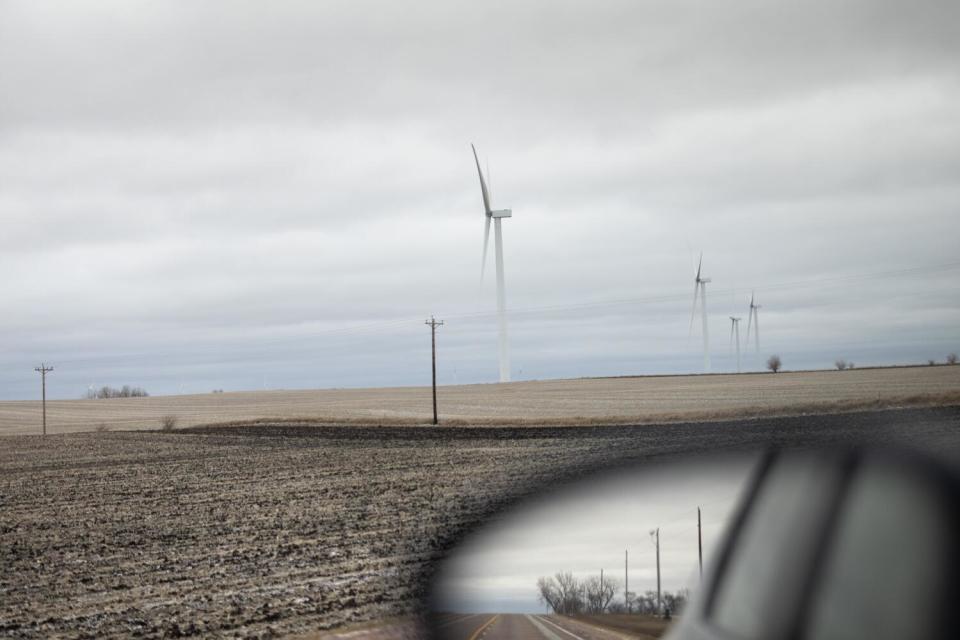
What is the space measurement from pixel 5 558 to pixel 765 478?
1584 cm

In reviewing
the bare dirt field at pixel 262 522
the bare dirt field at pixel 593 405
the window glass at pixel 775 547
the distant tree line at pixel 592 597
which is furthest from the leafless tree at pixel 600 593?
the bare dirt field at pixel 593 405

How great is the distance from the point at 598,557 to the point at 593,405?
6664 centimetres

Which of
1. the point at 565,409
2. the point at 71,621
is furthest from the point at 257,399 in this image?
the point at 71,621

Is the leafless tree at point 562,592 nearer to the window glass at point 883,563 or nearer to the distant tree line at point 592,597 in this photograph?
the distant tree line at point 592,597

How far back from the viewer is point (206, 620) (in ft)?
30.0

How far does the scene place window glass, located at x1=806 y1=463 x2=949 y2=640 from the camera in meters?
0.90

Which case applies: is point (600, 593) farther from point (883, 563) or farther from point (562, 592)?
point (883, 563)

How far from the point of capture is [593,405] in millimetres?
67438

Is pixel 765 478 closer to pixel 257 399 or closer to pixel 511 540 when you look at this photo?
pixel 511 540

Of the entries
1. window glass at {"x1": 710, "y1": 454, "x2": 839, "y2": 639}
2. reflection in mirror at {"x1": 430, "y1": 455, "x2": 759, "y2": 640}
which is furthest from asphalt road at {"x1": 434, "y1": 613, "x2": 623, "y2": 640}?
window glass at {"x1": 710, "y1": 454, "x2": 839, "y2": 639}

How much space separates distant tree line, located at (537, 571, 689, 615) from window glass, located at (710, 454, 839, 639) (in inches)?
4.3

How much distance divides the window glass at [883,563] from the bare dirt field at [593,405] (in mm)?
45869

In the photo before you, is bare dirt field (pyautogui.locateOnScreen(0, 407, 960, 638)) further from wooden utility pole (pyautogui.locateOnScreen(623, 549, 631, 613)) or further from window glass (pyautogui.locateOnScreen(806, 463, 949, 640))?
wooden utility pole (pyautogui.locateOnScreen(623, 549, 631, 613))

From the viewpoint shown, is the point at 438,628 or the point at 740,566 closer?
the point at 740,566
